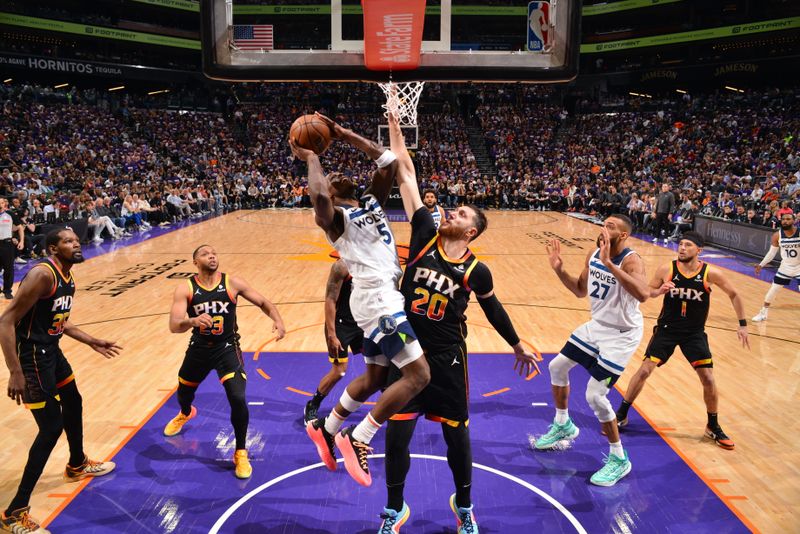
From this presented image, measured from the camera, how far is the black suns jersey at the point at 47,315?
13.4 ft

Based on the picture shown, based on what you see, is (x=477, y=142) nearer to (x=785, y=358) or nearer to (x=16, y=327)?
(x=785, y=358)

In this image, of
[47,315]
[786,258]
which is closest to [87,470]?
[47,315]

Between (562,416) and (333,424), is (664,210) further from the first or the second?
(333,424)

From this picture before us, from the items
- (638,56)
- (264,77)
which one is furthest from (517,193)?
(264,77)

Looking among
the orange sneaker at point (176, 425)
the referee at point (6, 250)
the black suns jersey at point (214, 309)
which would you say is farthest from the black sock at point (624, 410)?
the referee at point (6, 250)

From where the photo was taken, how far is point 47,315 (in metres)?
4.15

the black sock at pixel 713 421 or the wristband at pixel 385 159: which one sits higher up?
the wristband at pixel 385 159

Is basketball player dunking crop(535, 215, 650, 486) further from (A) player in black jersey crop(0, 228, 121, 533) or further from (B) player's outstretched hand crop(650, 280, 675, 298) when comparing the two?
(A) player in black jersey crop(0, 228, 121, 533)

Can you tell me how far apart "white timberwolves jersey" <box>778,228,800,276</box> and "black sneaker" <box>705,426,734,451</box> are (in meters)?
5.43

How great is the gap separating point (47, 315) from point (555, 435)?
4.06 metres

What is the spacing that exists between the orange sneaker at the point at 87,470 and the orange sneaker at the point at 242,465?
3.16 ft

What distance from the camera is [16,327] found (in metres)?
4.09

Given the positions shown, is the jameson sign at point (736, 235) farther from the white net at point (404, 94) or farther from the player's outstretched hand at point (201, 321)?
the player's outstretched hand at point (201, 321)

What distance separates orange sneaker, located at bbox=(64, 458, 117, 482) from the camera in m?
4.53
